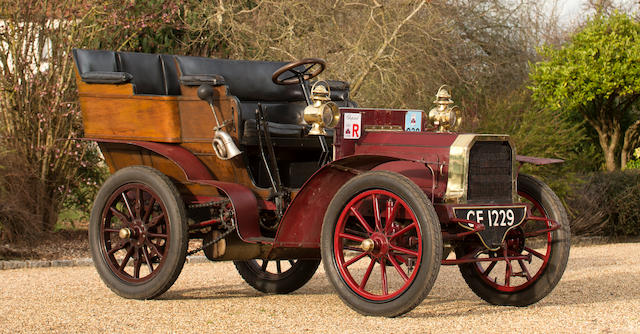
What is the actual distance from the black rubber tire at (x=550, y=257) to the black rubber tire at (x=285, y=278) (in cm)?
145

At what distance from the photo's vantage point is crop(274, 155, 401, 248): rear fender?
534 centimetres

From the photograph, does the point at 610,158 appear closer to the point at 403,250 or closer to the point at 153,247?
the point at 153,247

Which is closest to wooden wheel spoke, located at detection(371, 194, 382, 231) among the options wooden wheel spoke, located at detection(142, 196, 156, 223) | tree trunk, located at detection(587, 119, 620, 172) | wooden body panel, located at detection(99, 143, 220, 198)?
wooden body panel, located at detection(99, 143, 220, 198)

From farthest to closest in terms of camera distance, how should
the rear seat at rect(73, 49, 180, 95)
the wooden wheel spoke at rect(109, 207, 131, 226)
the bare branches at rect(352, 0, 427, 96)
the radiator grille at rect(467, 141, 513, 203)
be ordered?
the bare branches at rect(352, 0, 427, 96) < the rear seat at rect(73, 49, 180, 95) < the wooden wheel spoke at rect(109, 207, 131, 226) < the radiator grille at rect(467, 141, 513, 203)

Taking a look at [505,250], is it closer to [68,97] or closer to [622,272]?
[622,272]

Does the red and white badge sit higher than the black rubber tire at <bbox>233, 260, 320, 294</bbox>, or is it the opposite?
the red and white badge

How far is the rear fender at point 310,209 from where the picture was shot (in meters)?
5.34

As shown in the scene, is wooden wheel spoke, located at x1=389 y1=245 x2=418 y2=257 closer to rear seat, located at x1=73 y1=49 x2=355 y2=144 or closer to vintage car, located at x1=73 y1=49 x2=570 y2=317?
vintage car, located at x1=73 y1=49 x2=570 y2=317

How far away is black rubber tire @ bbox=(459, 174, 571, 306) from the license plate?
0.32 m

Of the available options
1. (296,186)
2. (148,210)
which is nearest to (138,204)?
(148,210)

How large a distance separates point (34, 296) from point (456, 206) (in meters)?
3.19

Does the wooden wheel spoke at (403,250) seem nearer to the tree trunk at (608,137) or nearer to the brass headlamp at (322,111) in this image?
the brass headlamp at (322,111)

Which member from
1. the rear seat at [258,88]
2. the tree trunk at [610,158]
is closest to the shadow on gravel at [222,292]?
the rear seat at [258,88]

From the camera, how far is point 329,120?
527 centimetres
